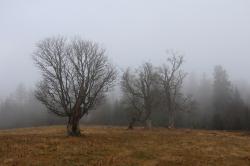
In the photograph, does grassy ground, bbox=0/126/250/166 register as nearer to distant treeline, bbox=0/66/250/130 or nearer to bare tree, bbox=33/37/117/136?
bare tree, bbox=33/37/117/136

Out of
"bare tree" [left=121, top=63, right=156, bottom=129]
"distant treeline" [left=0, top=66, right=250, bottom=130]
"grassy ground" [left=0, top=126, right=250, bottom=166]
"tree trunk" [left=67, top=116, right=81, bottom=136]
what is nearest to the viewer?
"grassy ground" [left=0, top=126, right=250, bottom=166]

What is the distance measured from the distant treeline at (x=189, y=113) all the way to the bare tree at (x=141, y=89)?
376 cm

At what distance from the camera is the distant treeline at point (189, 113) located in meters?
79.8

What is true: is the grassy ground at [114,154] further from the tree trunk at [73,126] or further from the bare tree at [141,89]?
the bare tree at [141,89]

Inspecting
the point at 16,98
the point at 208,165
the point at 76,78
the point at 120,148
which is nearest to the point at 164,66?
the point at 76,78

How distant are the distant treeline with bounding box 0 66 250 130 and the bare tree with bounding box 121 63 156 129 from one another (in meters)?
3.76

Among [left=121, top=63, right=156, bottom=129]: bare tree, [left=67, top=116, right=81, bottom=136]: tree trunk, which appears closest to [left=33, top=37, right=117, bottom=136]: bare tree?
[left=67, top=116, right=81, bottom=136]: tree trunk

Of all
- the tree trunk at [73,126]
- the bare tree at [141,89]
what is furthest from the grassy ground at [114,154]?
the bare tree at [141,89]

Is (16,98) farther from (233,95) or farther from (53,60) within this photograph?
(53,60)

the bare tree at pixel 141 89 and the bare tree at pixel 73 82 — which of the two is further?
the bare tree at pixel 141 89

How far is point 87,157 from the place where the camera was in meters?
20.9

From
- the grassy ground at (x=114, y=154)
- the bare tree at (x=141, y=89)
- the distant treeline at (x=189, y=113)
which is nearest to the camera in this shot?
the grassy ground at (x=114, y=154)

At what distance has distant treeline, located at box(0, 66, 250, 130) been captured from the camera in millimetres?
79750

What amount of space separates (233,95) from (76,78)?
72205 millimetres
